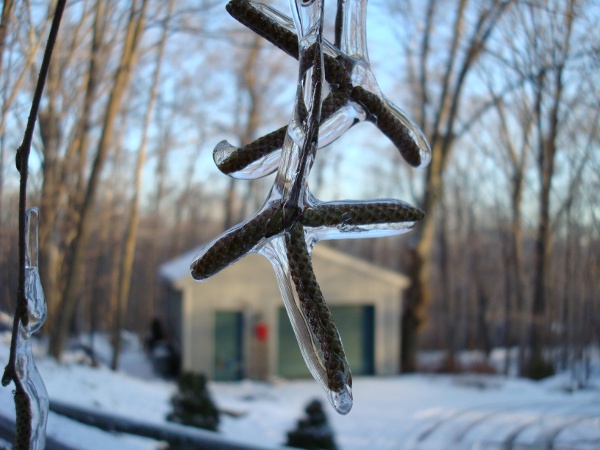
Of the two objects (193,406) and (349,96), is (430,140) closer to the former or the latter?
(193,406)

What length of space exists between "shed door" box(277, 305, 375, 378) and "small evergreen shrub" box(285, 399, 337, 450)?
4645 millimetres

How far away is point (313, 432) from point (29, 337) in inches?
132

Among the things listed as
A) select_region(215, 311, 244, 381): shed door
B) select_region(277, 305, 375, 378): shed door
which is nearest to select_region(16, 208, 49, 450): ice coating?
select_region(277, 305, 375, 378): shed door

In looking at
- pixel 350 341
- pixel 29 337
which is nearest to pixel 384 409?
pixel 350 341

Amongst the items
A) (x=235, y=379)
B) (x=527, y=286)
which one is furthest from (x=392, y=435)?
(x=527, y=286)

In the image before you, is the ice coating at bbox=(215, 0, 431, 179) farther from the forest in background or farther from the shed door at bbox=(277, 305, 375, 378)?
the shed door at bbox=(277, 305, 375, 378)

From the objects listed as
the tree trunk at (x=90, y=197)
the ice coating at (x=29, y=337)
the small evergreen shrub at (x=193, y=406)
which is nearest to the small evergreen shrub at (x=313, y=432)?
the small evergreen shrub at (x=193, y=406)

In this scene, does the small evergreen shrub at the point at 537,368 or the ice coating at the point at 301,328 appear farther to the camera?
the small evergreen shrub at the point at 537,368

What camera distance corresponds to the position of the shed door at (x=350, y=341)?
8711mm

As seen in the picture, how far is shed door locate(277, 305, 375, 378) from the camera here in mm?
8711

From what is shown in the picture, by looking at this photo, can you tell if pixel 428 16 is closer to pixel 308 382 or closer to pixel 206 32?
pixel 206 32

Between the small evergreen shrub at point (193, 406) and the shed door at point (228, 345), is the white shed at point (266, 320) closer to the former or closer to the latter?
the shed door at point (228, 345)

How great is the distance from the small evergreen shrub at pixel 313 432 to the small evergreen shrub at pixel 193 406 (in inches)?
24.2

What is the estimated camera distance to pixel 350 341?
29.2 ft
